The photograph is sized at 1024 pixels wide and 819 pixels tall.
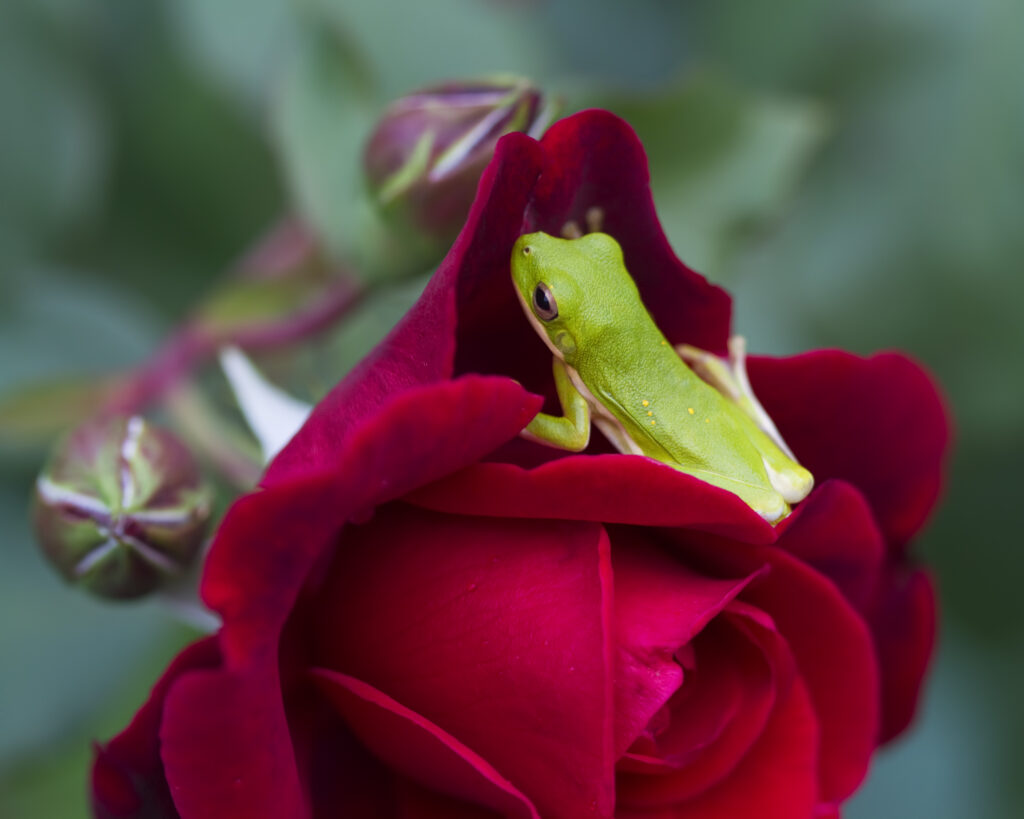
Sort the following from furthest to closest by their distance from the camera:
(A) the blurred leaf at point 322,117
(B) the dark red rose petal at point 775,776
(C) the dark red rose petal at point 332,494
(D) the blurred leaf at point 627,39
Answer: (D) the blurred leaf at point 627,39 < (A) the blurred leaf at point 322,117 < (B) the dark red rose petal at point 775,776 < (C) the dark red rose petal at point 332,494

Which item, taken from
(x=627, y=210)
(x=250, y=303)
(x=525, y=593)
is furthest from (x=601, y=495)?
(x=250, y=303)

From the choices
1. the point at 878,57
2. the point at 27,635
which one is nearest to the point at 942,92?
the point at 878,57

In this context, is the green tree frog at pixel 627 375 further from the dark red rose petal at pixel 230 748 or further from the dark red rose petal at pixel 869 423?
the dark red rose petal at pixel 230 748

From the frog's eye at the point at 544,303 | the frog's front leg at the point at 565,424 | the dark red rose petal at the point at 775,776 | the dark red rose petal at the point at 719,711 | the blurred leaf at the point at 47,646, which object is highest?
the frog's eye at the point at 544,303

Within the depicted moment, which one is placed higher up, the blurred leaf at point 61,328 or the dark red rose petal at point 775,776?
the blurred leaf at point 61,328

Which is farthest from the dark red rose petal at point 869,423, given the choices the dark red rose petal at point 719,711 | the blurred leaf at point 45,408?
the blurred leaf at point 45,408

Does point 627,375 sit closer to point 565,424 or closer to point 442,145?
point 565,424
